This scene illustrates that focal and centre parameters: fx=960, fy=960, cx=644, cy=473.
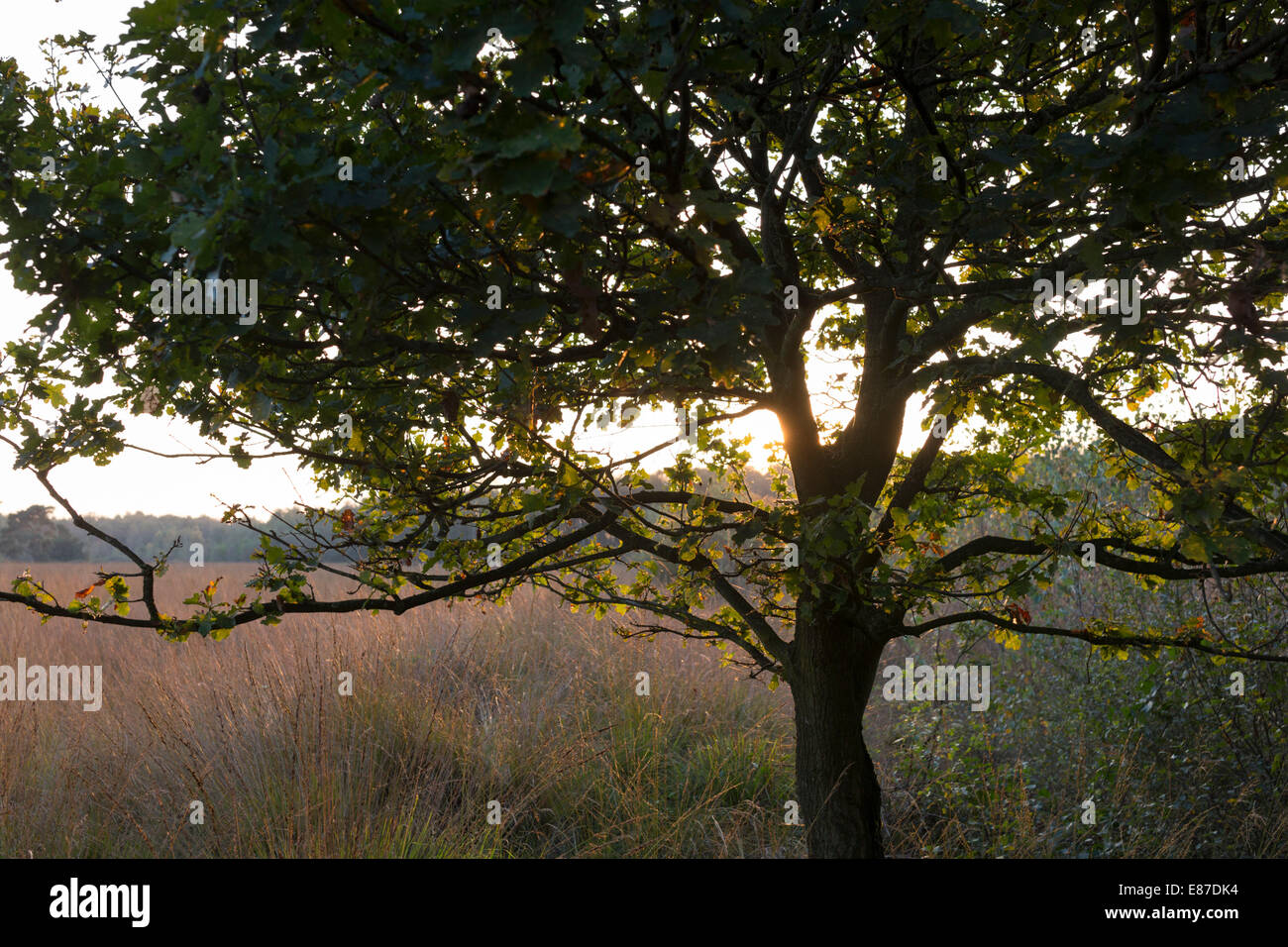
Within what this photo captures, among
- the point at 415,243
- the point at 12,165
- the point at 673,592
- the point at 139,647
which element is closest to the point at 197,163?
the point at 415,243

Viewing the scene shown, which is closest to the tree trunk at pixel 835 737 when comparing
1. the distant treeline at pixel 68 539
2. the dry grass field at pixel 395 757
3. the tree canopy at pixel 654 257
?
the tree canopy at pixel 654 257

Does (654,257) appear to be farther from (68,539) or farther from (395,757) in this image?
(68,539)

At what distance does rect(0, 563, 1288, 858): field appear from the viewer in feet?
16.5

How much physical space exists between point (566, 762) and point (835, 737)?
2.39 meters

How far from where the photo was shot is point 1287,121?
2.03m

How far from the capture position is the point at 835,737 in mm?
3820

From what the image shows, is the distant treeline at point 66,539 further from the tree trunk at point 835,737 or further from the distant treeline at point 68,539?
the tree trunk at point 835,737

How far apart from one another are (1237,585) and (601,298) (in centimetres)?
568

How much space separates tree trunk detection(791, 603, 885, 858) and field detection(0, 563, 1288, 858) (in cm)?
138

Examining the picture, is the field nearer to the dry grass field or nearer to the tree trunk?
the dry grass field

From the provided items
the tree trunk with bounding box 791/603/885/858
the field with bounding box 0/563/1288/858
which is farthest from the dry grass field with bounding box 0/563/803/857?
the tree trunk with bounding box 791/603/885/858

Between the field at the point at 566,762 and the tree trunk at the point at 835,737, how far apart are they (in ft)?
4.52
